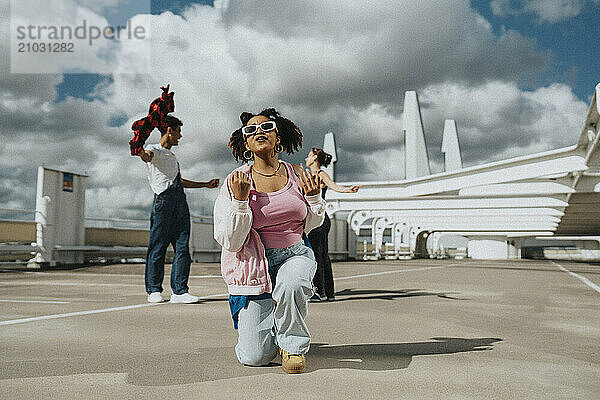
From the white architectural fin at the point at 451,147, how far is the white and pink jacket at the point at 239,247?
171 ft

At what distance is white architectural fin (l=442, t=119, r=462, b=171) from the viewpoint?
2114 inches

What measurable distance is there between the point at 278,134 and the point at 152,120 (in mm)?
2702

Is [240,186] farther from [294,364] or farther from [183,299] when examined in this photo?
[183,299]

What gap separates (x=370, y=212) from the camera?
35.1 metres

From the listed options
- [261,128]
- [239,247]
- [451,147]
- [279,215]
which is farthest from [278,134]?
[451,147]

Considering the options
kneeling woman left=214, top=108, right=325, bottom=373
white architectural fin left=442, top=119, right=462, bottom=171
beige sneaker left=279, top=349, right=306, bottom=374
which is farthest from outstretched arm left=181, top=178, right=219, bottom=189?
white architectural fin left=442, top=119, right=462, bottom=171

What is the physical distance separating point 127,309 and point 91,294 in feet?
6.20

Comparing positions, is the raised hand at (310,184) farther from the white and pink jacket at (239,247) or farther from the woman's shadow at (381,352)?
the woman's shadow at (381,352)

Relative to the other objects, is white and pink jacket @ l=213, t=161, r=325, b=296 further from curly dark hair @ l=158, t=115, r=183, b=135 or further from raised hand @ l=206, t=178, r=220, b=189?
curly dark hair @ l=158, t=115, r=183, b=135

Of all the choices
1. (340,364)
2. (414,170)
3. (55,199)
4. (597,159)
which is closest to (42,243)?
(55,199)

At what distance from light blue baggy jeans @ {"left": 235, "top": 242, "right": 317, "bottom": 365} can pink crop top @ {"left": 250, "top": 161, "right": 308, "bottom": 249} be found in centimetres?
16

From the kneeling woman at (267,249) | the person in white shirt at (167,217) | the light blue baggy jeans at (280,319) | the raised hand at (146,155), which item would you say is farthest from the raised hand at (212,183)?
the light blue baggy jeans at (280,319)

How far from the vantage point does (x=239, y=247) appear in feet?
10.1

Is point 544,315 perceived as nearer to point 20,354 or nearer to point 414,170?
point 20,354
